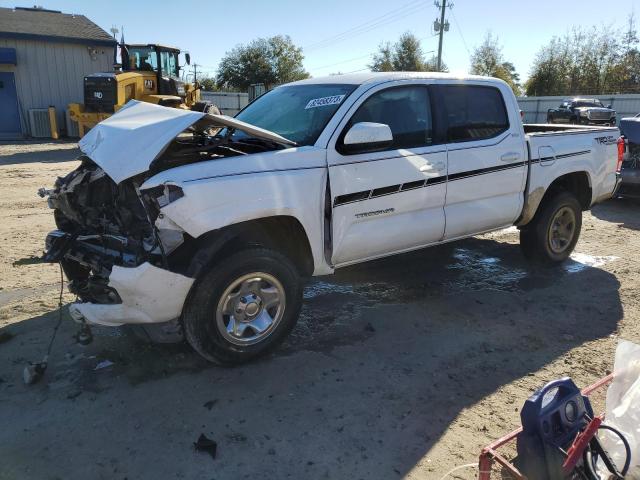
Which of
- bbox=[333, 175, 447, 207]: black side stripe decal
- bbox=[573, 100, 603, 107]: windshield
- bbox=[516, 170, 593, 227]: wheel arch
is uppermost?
bbox=[573, 100, 603, 107]: windshield

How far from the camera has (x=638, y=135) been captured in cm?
909

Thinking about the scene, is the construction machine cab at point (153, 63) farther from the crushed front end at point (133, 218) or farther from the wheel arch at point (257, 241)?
the wheel arch at point (257, 241)

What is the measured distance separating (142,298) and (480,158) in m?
3.22

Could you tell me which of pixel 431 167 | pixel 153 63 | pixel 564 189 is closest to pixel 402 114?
pixel 431 167

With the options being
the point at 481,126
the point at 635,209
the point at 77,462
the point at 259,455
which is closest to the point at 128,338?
the point at 77,462

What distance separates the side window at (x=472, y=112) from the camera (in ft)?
15.6

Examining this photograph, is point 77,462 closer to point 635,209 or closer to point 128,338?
point 128,338

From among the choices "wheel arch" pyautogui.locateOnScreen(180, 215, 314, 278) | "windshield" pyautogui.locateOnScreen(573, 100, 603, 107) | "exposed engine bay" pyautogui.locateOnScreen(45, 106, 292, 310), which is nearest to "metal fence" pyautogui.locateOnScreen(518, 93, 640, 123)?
"windshield" pyautogui.locateOnScreen(573, 100, 603, 107)

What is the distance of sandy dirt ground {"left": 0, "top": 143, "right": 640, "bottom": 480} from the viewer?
2.79 metres

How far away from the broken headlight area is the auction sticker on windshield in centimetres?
162

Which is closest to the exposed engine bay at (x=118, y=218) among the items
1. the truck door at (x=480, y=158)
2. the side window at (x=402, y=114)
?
the side window at (x=402, y=114)

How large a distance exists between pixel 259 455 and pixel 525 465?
1.32m

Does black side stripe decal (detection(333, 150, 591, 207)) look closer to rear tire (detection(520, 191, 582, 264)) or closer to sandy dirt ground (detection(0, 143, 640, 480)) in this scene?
rear tire (detection(520, 191, 582, 264))

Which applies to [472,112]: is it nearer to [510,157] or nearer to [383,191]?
[510,157]
